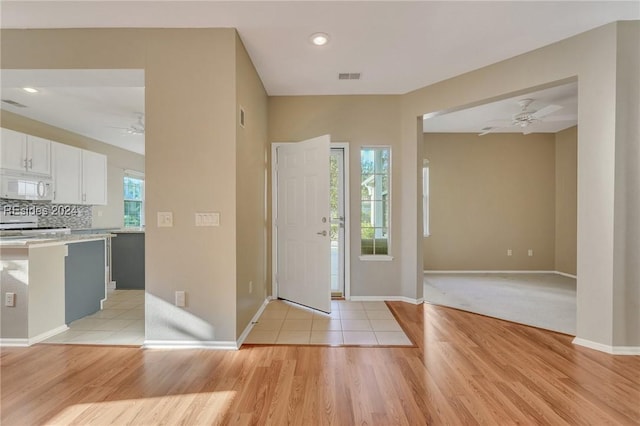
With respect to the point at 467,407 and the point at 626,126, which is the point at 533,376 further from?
the point at 626,126

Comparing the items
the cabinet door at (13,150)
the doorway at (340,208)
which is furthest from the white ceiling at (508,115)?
the cabinet door at (13,150)

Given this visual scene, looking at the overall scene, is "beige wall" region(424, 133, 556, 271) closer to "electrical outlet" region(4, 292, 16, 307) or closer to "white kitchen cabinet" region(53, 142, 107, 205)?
"electrical outlet" region(4, 292, 16, 307)

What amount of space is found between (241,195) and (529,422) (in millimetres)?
2641

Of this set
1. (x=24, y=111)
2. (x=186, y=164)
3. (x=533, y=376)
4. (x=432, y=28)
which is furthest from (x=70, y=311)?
(x=432, y=28)

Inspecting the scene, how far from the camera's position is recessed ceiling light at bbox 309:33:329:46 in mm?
2588

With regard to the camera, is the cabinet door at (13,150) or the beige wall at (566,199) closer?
the cabinet door at (13,150)

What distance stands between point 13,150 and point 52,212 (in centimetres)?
139

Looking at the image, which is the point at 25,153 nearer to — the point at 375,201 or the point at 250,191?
the point at 250,191

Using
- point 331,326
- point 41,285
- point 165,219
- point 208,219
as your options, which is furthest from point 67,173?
point 331,326

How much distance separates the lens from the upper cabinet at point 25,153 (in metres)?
3.88

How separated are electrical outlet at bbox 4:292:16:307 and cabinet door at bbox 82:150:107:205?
10.1 feet

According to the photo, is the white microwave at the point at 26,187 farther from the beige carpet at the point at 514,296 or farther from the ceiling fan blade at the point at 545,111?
the ceiling fan blade at the point at 545,111

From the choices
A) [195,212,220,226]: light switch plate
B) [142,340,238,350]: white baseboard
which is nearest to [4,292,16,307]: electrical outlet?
[142,340,238,350]: white baseboard

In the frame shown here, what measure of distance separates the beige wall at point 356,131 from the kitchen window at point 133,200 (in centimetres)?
464
